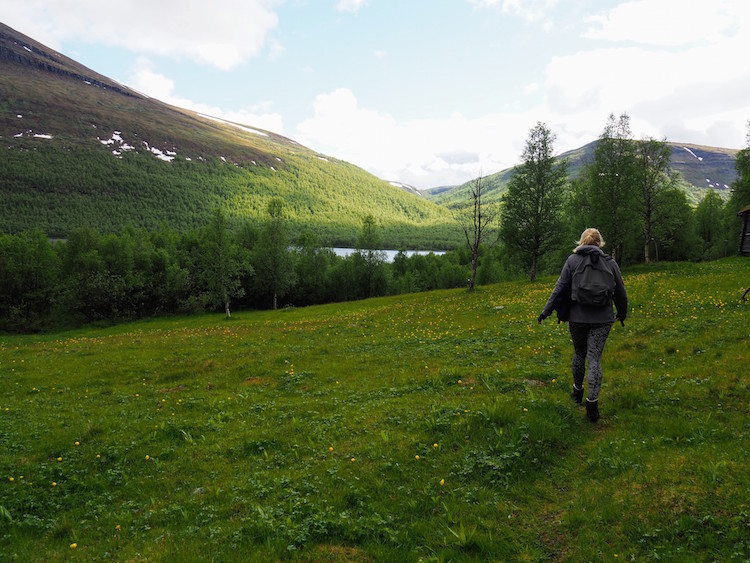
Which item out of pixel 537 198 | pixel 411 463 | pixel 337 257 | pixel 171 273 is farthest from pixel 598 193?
pixel 171 273

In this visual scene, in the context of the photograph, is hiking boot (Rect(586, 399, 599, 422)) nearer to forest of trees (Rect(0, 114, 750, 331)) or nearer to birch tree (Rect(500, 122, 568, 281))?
forest of trees (Rect(0, 114, 750, 331))

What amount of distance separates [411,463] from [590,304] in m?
4.68

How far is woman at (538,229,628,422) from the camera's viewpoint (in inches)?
299

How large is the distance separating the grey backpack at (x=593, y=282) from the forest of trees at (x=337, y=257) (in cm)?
3880

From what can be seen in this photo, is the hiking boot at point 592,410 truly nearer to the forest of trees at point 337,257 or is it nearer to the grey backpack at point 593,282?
the grey backpack at point 593,282

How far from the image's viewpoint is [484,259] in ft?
330

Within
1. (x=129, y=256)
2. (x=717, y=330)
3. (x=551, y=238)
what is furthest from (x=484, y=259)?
(x=717, y=330)

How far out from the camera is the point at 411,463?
7125 mm

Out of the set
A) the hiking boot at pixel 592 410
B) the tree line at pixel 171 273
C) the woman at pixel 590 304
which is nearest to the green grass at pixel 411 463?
the hiking boot at pixel 592 410

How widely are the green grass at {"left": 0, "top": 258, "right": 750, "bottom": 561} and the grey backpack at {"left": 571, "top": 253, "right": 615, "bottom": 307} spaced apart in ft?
8.59

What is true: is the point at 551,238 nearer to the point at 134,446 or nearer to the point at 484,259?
the point at 134,446

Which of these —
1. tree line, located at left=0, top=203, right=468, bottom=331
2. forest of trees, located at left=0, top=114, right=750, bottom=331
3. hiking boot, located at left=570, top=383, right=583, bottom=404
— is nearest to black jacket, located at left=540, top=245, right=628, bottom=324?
hiking boot, located at left=570, top=383, right=583, bottom=404

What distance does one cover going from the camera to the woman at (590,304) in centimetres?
759

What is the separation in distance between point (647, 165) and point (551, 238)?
595 inches
